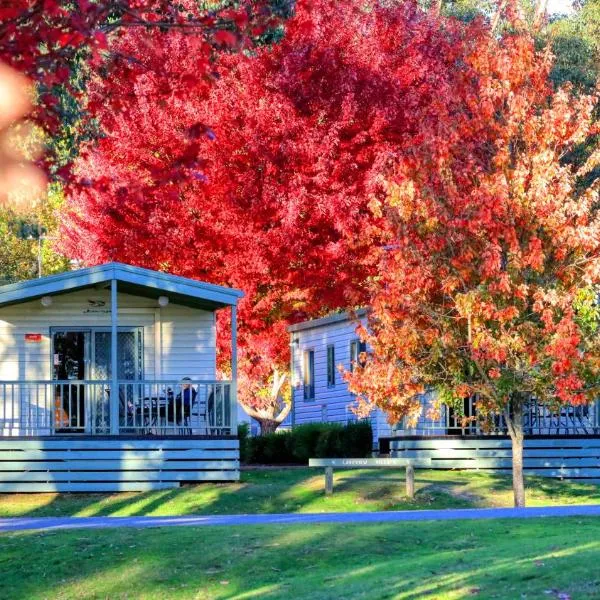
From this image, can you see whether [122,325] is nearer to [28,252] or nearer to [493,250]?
[493,250]

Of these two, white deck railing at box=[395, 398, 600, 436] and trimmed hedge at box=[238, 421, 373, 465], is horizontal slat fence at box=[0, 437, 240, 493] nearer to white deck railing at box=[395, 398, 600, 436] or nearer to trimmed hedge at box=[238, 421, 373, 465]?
white deck railing at box=[395, 398, 600, 436]

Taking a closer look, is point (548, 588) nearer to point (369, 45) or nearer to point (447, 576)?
point (447, 576)

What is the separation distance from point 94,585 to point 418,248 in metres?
8.92

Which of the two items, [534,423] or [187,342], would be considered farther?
[534,423]

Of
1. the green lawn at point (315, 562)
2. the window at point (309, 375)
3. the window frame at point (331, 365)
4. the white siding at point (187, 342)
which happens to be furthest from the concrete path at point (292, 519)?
the window at point (309, 375)

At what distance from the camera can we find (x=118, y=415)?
73.4 feet

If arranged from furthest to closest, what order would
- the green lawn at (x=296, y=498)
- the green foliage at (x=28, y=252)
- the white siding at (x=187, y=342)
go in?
the green foliage at (x=28, y=252), the white siding at (x=187, y=342), the green lawn at (x=296, y=498)

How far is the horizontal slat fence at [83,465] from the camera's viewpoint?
22.1 m

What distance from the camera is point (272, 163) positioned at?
2689cm

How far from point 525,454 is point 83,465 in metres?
8.33

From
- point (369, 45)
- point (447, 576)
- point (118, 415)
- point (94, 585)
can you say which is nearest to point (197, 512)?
point (118, 415)

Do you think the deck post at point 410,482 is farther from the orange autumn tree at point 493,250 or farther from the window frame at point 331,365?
the window frame at point 331,365

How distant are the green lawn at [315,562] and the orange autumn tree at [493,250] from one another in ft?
16.2

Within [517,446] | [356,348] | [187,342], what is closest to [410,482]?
[517,446]
